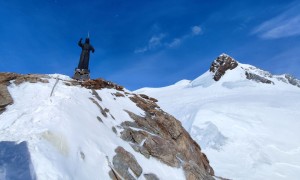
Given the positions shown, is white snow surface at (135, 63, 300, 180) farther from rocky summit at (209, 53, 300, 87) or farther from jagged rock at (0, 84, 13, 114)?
jagged rock at (0, 84, 13, 114)

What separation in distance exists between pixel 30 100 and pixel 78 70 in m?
12.2

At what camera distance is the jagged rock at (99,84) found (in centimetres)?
2047

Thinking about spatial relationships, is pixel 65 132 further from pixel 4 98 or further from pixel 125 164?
pixel 4 98

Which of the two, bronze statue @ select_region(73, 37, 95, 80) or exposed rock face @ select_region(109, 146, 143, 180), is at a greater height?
bronze statue @ select_region(73, 37, 95, 80)

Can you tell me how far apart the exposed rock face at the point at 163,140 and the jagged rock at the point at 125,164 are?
1317mm

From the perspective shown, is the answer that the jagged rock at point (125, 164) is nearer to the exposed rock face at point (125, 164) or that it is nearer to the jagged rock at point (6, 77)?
the exposed rock face at point (125, 164)

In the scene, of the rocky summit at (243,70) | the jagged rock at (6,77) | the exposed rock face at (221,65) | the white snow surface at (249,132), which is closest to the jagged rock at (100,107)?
the jagged rock at (6,77)

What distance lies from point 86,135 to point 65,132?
1.17 m

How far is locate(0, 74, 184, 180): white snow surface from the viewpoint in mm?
11234

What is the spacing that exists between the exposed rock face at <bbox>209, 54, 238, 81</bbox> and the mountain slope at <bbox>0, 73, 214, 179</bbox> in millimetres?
60852

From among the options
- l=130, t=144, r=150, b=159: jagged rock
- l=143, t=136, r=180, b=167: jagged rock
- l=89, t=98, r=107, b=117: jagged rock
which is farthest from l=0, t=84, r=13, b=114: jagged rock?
l=143, t=136, r=180, b=167: jagged rock

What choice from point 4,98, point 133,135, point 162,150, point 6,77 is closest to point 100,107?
point 133,135

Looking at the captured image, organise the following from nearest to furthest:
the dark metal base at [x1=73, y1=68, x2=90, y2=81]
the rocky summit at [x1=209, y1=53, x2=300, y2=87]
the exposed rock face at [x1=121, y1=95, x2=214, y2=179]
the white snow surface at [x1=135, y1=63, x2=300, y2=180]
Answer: the exposed rock face at [x1=121, y1=95, x2=214, y2=179], the dark metal base at [x1=73, y1=68, x2=90, y2=81], the white snow surface at [x1=135, y1=63, x2=300, y2=180], the rocky summit at [x1=209, y1=53, x2=300, y2=87]

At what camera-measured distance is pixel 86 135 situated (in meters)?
14.0
